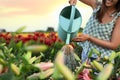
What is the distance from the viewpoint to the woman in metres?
4.11

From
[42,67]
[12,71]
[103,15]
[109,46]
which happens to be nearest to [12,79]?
[12,71]

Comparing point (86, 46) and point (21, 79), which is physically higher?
point (21, 79)

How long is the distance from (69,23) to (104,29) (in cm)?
76

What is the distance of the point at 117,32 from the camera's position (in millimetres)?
4117

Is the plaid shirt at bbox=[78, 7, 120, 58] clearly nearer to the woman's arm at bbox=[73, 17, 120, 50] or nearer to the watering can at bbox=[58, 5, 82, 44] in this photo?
the woman's arm at bbox=[73, 17, 120, 50]

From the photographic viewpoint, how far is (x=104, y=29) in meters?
4.34

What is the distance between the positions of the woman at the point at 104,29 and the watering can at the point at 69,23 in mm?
103

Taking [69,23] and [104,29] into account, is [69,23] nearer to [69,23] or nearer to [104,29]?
[69,23]

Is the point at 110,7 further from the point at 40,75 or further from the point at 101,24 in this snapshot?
the point at 40,75

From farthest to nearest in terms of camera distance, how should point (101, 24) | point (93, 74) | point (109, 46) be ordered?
point (101, 24), point (109, 46), point (93, 74)

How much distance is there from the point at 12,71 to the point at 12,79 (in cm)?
4

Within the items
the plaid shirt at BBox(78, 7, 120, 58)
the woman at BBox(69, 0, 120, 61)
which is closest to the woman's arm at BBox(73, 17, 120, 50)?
the woman at BBox(69, 0, 120, 61)

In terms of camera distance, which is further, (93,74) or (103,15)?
(103,15)

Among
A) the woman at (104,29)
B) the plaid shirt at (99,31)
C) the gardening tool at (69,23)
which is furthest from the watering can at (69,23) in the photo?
the plaid shirt at (99,31)
